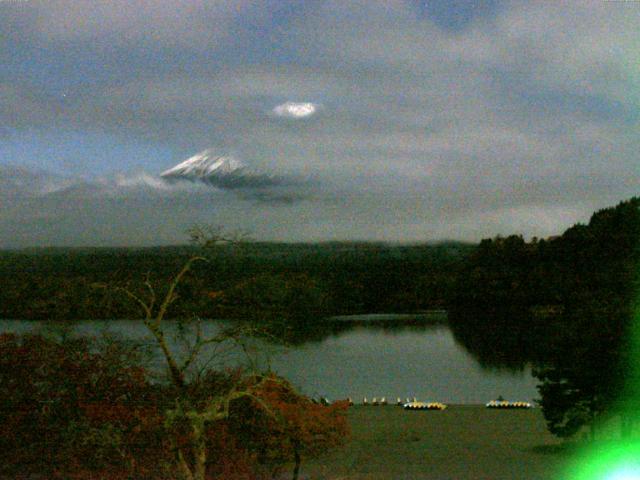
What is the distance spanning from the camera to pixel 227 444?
848cm

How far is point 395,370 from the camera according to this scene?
119ft

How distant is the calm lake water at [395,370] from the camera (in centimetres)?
2880

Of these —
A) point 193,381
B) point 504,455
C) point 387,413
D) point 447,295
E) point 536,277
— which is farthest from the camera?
point 447,295

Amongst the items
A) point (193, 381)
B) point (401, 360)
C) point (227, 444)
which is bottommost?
point (401, 360)

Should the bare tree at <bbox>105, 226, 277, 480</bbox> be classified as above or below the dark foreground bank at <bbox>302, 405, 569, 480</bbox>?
above

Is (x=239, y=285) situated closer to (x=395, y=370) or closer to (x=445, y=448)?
(x=445, y=448)

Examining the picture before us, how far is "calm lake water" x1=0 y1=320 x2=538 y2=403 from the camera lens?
28797mm

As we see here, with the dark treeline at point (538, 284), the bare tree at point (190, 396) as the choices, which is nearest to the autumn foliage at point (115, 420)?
the bare tree at point (190, 396)

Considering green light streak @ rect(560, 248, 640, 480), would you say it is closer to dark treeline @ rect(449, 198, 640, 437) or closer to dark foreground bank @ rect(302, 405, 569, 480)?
dark foreground bank @ rect(302, 405, 569, 480)

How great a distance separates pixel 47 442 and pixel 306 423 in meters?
2.67

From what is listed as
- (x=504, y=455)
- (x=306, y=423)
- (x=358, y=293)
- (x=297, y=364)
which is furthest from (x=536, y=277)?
(x=306, y=423)

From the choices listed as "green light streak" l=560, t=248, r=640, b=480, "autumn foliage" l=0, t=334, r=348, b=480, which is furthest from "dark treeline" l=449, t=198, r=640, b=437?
"autumn foliage" l=0, t=334, r=348, b=480

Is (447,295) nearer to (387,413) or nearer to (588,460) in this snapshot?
(387,413)

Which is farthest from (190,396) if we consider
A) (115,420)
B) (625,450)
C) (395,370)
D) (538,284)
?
(538,284)
